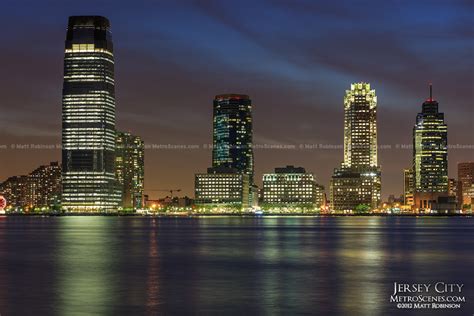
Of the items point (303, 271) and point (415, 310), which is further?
point (303, 271)

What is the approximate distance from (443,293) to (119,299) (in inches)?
725

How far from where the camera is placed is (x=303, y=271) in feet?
215

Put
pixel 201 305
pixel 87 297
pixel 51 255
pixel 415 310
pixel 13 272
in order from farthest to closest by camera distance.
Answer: pixel 51 255 < pixel 13 272 < pixel 87 297 < pixel 201 305 < pixel 415 310

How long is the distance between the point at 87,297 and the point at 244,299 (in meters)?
8.67

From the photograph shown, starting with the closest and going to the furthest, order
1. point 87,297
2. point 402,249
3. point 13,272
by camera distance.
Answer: point 87,297 → point 13,272 → point 402,249

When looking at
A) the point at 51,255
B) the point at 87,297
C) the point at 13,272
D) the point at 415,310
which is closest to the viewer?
the point at 415,310

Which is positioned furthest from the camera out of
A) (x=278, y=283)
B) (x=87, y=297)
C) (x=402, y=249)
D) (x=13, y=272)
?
(x=402, y=249)

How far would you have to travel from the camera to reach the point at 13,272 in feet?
210

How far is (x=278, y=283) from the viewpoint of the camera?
56.2 metres

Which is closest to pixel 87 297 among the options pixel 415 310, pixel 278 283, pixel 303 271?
pixel 278 283

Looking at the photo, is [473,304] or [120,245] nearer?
[473,304]

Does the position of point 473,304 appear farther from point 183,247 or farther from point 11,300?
point 183,247

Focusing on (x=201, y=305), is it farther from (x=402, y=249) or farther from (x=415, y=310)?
(x=402, y=249)

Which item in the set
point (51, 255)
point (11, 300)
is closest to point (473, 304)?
point (11, 300)
